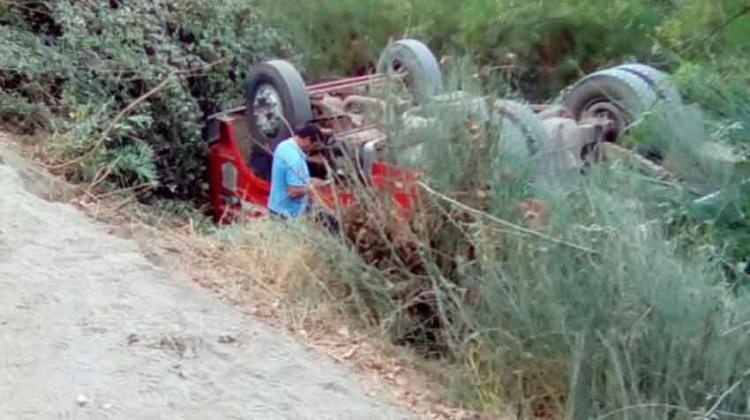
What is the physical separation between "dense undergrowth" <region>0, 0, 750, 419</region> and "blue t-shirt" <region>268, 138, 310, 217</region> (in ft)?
2.90

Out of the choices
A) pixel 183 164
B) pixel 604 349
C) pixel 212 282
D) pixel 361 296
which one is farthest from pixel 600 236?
pixel 183 164

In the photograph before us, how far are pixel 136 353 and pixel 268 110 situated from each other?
5.11m

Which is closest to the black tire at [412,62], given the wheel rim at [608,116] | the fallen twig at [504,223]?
the wheel rim at [608,116]

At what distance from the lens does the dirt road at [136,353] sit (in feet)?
15.9

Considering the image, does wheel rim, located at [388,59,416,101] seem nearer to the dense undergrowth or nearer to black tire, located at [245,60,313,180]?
the dense undergrowth

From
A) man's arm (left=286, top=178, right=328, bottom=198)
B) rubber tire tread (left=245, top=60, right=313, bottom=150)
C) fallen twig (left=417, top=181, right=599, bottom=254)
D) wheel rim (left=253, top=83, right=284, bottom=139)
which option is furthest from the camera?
wheel rim (left=253, top=83, right=284, bottom=139)

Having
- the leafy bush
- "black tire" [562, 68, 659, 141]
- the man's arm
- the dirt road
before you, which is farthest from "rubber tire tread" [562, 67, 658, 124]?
the dirt road

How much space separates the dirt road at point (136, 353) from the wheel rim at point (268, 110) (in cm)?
372

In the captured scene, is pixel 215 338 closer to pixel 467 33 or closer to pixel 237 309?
pixel 237 309

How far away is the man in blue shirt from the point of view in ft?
28.0

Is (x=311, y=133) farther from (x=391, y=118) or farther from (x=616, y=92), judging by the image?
(x=391, y=118)

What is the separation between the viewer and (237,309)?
5883 mm

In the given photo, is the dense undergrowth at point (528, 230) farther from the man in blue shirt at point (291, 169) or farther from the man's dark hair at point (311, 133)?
the man's dark hair at point (311, 133)

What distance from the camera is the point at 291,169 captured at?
350 inches
